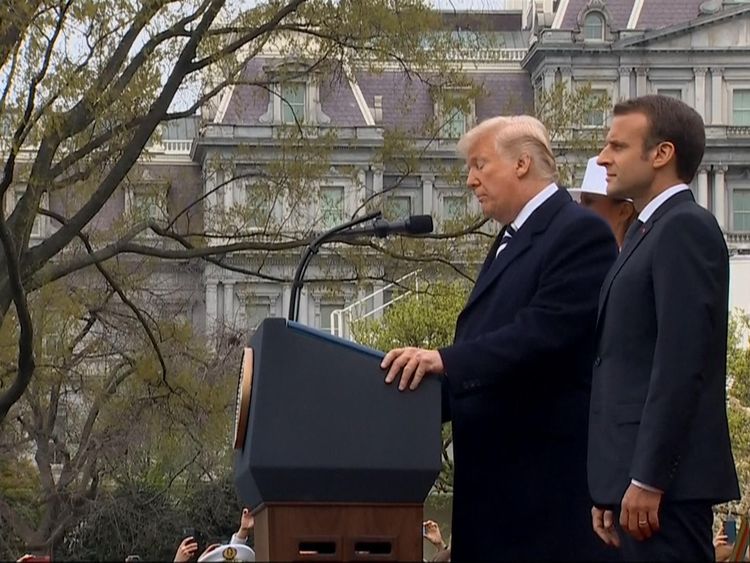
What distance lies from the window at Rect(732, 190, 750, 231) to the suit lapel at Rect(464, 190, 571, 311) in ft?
177

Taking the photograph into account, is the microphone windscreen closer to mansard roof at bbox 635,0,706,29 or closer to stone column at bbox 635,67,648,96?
stone column at bbox 635,67,648,96

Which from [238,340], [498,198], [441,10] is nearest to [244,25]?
[441,10]

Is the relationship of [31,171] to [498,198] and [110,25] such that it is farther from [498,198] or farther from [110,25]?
[498,198]

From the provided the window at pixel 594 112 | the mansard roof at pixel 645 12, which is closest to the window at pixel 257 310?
the mansard roof at pixel 645 12

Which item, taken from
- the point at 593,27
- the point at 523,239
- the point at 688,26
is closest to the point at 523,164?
the point at 523,239

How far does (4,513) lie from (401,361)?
2950cm

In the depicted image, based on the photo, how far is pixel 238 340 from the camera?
32375 millimetres

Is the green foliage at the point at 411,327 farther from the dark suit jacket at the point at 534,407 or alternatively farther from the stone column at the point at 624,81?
the dark suit jacket at the point at 534,407

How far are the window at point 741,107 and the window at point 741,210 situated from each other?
231cm

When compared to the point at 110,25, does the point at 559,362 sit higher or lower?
lower

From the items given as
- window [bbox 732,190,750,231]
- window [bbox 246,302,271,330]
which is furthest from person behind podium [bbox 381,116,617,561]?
Result: window [bbox 732,190,750,231]

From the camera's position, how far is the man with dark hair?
4184 millimetres

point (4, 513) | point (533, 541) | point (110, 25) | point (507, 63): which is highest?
point (507, 63)

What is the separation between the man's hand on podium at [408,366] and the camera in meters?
3.98
